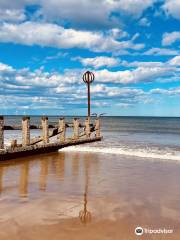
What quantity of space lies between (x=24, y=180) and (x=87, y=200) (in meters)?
3.00

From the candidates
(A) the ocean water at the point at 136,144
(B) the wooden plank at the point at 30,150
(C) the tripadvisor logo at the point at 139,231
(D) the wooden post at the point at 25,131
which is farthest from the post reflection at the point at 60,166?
(C) the tripadvisor logo at the point at 139,231

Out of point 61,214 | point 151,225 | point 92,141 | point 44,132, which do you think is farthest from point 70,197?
point 92,141

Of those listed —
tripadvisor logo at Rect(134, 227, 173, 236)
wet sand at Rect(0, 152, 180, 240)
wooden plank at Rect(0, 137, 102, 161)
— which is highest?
wooden plank at Rect(0, 137, 102, 161)

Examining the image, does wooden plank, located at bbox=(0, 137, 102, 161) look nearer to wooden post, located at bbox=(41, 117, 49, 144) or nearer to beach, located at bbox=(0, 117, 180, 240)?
wooden post, located at bbox=(41, 117, 49, 144)

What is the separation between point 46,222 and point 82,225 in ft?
2.30

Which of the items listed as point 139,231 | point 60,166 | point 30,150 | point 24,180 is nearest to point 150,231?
point 139,231

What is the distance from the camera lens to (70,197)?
26.9ft

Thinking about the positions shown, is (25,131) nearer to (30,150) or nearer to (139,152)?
(30,150)

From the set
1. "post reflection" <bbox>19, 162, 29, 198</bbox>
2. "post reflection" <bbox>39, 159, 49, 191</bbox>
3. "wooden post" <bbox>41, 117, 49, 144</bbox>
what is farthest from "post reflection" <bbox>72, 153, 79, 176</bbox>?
"wooden post" <bbox>41, 117, 49, 144</bbox>

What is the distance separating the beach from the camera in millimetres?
5949

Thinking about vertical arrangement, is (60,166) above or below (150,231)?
above

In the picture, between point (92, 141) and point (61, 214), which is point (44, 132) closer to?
point (92, 141)

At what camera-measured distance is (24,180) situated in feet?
33.5

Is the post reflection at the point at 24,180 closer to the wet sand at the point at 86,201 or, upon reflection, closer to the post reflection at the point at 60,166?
the wet sand at the point at 86,201
